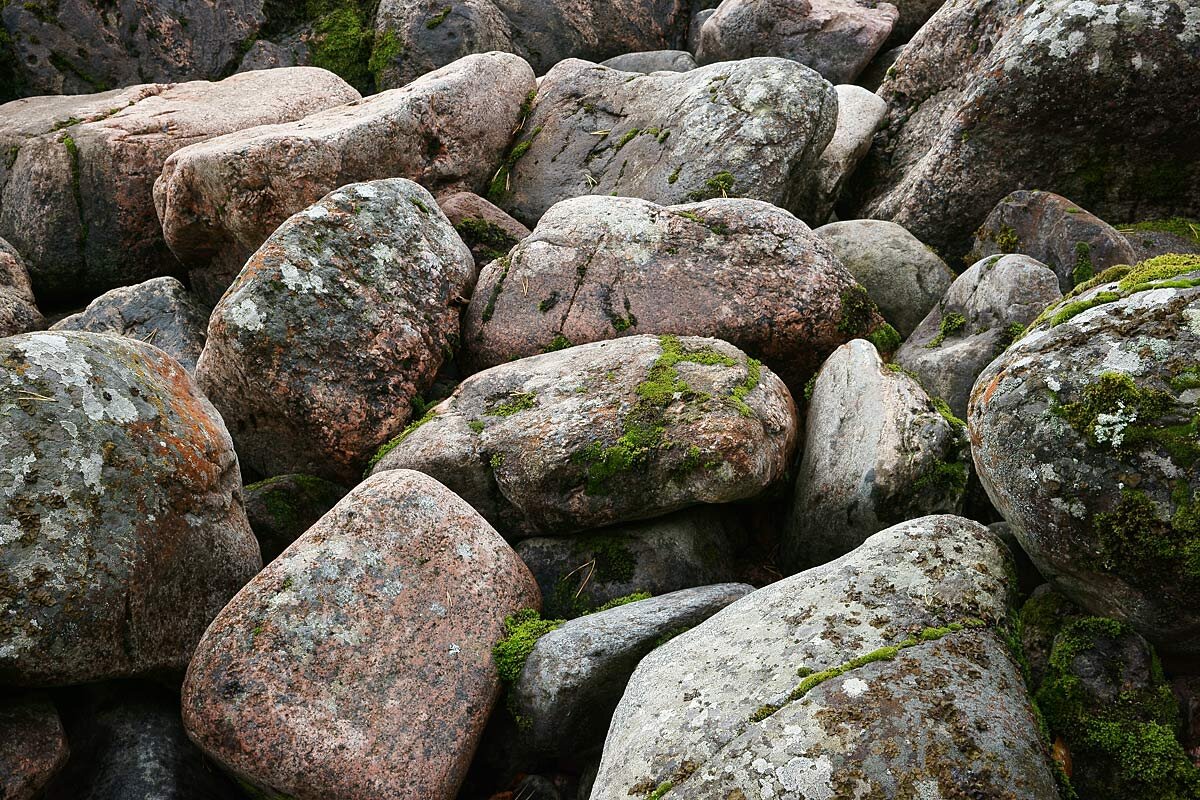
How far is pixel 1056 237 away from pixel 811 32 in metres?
7.17

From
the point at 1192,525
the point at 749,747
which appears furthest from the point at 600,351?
the point at 1192,525

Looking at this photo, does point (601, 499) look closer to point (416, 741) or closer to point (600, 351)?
point (600, 351)

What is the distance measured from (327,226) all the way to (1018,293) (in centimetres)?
545

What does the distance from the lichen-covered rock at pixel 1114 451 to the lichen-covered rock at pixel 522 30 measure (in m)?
11.0

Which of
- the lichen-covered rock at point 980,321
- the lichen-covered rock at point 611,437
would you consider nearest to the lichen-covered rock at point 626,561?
the lichen-covered rock at point 611,437

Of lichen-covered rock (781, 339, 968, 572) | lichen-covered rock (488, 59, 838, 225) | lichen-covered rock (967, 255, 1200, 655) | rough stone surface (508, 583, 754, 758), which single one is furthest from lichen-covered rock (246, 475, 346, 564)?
lichen-covered rock (967, 255, 1200, 655)

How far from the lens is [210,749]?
483 centimetres

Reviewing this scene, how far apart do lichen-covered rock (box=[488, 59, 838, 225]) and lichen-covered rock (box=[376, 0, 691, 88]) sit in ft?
9.17

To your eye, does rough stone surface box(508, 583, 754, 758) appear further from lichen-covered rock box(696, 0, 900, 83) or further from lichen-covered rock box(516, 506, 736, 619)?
lichen-covered rock box(696, 0, 900, 83)

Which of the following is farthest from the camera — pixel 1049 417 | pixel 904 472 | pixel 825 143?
pixel 825 143

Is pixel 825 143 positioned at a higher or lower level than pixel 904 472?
higher

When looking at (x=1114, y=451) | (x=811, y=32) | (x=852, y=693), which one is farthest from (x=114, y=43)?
(x=1114, y=451)

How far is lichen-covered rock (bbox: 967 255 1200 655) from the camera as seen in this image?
3967 millimetres

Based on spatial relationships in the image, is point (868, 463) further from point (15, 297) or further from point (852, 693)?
point (15, 297)
